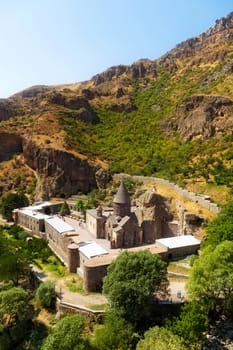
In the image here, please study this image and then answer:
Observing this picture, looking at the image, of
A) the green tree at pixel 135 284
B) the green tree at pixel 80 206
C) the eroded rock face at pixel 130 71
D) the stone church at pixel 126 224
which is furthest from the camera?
the eroded rock face at pixel 130 71

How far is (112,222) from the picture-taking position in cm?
3425

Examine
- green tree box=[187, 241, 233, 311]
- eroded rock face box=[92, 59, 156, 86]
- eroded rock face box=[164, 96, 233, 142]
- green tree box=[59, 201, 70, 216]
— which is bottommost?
green tree box=[59, 201, 70, 216]

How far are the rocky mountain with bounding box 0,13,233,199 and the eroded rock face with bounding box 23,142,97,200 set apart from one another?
0.19 metres

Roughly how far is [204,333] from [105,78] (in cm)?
11189

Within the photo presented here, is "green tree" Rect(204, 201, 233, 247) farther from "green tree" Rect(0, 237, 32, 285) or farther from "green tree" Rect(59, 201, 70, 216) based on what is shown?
"green tree" Rect(59, 201, 70, 216)

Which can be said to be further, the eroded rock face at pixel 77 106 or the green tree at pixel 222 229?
the eroded rock face at pixel 77 106

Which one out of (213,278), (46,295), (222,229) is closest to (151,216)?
(222,229)

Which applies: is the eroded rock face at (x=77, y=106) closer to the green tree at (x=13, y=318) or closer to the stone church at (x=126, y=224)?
the stone church at (x=126, y=224)

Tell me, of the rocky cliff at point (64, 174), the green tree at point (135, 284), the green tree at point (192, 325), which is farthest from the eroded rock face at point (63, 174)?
the green tree at point (192, 325)

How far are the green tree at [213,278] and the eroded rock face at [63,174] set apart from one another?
128 ft

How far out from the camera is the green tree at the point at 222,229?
26.1m

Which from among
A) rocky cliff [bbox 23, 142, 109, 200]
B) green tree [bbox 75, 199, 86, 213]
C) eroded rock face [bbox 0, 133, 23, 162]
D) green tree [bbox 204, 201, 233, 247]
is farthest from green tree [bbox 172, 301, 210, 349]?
Result: eroded rock face [bbox 0, 133, 23, 162]

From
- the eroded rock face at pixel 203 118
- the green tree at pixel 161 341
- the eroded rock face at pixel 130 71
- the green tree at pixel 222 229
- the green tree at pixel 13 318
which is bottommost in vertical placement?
the green tree at pixel 13 318

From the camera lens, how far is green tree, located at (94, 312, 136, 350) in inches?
797
